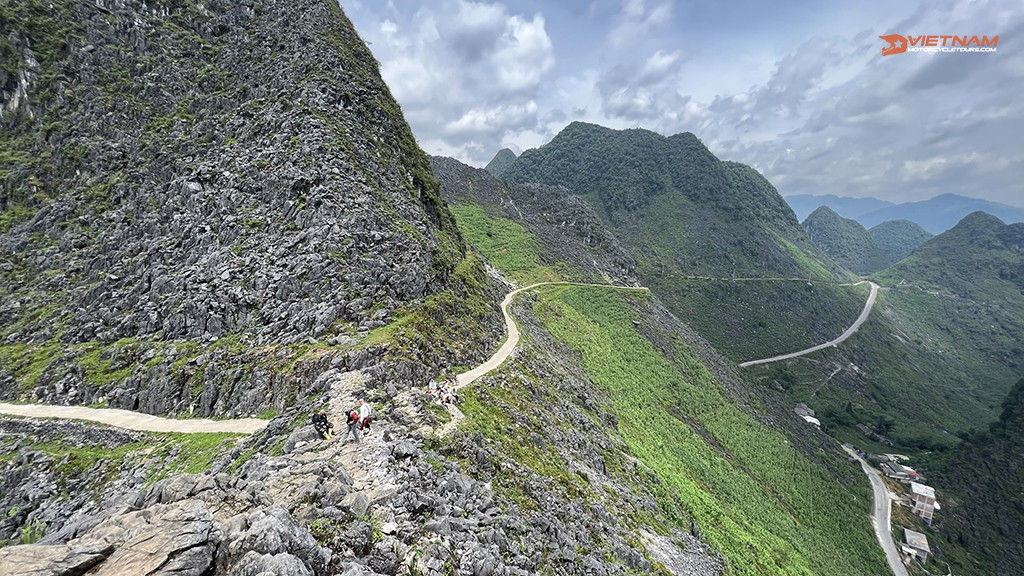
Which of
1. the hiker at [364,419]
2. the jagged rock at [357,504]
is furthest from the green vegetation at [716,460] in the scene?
the jagged rock at [357,504]

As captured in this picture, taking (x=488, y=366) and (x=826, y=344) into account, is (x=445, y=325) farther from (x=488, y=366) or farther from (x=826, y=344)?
(x=826, y=344)

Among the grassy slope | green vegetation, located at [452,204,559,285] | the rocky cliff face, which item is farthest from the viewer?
green vegetation, located at [452,204,559,285]

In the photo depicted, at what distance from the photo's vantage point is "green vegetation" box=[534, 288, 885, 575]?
4228cm

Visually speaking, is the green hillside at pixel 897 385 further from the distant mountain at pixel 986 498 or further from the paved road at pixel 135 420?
the paved road at pixel 135 420

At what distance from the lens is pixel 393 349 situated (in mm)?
30625

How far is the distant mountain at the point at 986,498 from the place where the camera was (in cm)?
7738

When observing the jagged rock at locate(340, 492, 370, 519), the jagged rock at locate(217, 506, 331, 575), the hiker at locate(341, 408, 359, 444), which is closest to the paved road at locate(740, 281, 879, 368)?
the hiker at locate(341, 408, 359, 444)

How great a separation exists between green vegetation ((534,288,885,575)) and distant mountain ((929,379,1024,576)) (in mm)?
18155

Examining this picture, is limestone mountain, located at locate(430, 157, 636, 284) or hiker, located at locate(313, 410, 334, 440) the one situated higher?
limestone mountain, located at locate(430, 157, 636, 284)

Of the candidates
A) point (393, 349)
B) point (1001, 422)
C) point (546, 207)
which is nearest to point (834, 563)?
point (393, 349)

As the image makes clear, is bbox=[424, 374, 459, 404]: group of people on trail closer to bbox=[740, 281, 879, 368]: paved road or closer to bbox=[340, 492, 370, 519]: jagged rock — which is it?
bbox=[340, 492, 370, 519]: jagged rock

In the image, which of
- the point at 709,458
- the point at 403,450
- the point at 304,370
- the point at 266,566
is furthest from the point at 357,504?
the point at 709,458

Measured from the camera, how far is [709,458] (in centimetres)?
5641

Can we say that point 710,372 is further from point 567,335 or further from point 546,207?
point 546,207
